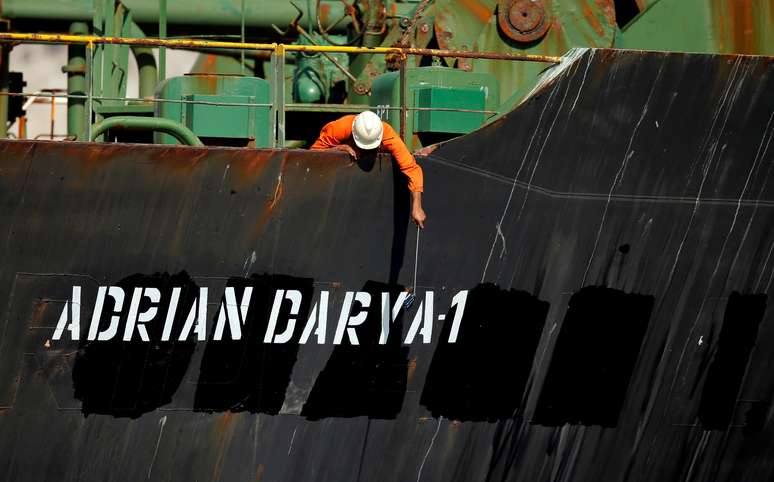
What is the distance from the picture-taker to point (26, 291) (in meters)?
7.66

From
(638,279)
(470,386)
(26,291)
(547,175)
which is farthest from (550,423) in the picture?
(26,291)

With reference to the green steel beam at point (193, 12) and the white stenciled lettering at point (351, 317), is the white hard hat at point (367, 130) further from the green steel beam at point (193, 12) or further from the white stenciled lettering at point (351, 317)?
the green steel beam at point (193, 12)

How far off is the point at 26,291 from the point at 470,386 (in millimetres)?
3233

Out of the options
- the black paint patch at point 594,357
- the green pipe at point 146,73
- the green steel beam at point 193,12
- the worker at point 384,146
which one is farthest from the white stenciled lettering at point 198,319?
the green steel beam at point 193,12

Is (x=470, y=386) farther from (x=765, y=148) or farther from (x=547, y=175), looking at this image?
(x=765, y=148)

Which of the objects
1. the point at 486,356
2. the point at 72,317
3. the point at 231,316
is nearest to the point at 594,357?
the point at 486,356

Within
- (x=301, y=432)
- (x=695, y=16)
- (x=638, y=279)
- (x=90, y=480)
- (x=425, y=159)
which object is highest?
(x=695, y=16)

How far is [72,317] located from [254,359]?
1.30 meters

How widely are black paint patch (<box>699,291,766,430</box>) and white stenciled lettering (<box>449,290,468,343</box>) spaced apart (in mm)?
2001

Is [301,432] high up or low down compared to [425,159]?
down

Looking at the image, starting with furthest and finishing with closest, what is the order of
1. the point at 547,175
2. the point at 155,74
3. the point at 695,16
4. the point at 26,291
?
the point at 155,74 < the point at 695,16 < the point at 547,175 < the point at 26,291

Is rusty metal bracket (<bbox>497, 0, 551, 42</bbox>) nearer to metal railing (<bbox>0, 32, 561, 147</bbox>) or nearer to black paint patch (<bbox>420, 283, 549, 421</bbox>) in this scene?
metal railing (<bbox>0, 32, 561, 147</bbox>)

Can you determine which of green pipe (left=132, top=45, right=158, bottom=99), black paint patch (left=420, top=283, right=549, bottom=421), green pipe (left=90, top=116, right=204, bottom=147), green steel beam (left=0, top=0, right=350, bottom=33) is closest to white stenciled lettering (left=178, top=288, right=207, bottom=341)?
green pipe (left=90, top=116, right=204, bottom=147)

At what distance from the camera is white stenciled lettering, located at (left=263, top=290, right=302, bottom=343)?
7.91 m
